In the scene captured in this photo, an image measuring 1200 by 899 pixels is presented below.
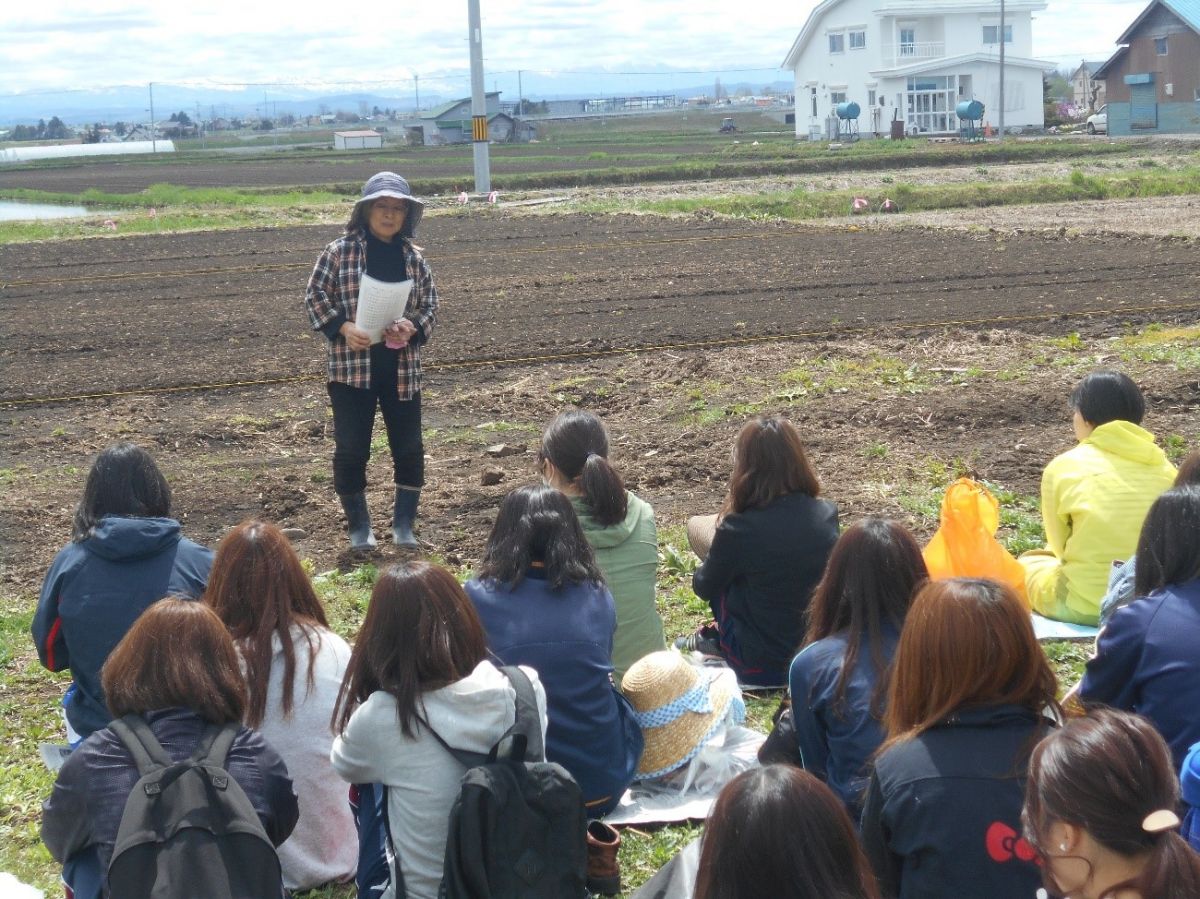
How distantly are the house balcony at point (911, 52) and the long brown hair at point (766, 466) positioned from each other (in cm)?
7252

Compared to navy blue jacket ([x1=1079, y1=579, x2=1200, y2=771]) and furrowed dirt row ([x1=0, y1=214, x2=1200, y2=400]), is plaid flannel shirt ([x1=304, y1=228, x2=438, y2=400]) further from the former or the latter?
furrowed dirt row ([x1=0, y1=214, x2=1200, y2=400])

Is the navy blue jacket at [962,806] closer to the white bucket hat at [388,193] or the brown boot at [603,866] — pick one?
the brown boot at [603,866]

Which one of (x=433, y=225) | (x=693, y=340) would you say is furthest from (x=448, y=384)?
(x=433, y=225)

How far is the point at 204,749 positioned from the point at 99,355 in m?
11.9

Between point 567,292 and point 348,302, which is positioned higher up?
point 348,302

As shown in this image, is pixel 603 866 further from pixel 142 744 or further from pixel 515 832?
pixel 142 744

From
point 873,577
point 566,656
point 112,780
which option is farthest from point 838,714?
point 112,780

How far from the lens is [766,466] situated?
5.12 m

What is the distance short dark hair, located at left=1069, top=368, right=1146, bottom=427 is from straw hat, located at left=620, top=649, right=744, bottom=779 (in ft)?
7.37

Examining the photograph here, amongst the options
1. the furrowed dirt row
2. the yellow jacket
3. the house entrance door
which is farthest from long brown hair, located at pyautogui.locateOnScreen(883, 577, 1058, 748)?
the house entrance door

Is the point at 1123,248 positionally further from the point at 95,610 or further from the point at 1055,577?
the point at 95,610

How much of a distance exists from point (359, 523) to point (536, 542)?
3.53 m

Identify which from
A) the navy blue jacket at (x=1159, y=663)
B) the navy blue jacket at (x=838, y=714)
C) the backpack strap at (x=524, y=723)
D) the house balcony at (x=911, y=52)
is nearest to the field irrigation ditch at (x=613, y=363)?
the navy blue jacket at (x=838, y=714)

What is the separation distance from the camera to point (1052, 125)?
76312mm
